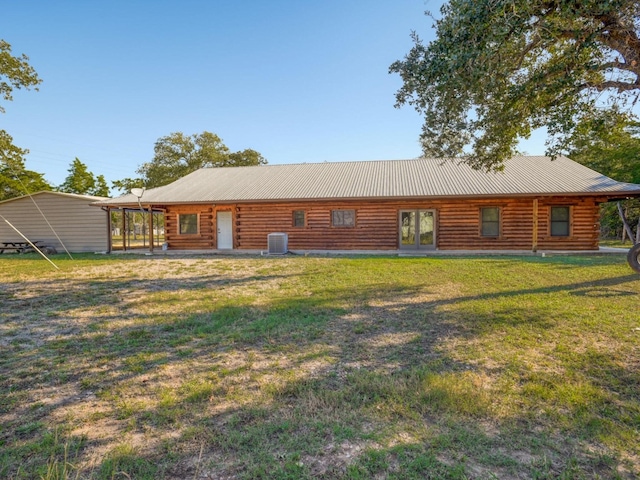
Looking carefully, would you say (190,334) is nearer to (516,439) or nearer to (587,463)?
(516,439)

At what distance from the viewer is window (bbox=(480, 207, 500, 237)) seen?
15258 mm

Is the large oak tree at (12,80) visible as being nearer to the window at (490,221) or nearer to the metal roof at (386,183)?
the metal roof at (386,183)

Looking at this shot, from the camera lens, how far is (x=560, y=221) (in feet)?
48.8

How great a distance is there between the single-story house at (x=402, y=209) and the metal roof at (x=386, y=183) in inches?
2.0

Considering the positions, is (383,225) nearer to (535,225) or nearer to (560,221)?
(535,225)

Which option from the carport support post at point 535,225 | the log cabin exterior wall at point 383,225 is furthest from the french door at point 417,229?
the carport support post at point 535,225

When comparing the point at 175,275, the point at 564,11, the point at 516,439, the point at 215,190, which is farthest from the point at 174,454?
the point at 215,190

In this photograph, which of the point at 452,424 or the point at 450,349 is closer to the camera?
the point at 452,424

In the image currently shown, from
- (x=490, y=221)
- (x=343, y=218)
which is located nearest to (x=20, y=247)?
(x=343, y=218)

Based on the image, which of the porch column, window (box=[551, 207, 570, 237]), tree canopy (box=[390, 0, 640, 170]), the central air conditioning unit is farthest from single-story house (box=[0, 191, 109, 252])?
window (box=[551, 207, 570, 237])

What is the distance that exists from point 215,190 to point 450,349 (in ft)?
53.6

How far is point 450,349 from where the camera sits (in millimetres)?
3883

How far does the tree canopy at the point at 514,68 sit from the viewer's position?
4.27 metres

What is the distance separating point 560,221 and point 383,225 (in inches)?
305
